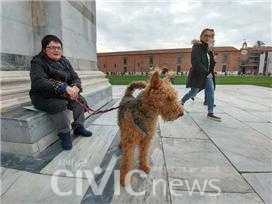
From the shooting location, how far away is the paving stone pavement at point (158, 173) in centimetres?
227

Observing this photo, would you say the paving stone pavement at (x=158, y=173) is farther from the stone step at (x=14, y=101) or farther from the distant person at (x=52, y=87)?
the stone step at (x=14, y=101)

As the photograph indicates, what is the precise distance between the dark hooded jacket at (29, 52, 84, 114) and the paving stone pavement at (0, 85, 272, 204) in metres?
0.75

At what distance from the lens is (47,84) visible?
311cm

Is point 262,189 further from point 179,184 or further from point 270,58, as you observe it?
point 270,58

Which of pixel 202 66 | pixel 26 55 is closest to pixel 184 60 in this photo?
pixel 202 66

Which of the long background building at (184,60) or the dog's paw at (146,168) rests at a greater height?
the long background building at (184,60)

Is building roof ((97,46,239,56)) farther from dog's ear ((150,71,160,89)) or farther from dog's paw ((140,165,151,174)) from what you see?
dog's ear ((150,71,160,89))

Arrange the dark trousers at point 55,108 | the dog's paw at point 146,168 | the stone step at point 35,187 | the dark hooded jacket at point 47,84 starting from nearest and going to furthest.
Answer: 1. the stone step at point 35,187
2. the dog's paw at point 146,168
3. the dark hooded jacket at point 47,84
4. the dark trousers at point 55,108

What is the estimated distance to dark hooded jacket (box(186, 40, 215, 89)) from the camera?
522 cm

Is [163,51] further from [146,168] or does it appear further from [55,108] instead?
[146,168]

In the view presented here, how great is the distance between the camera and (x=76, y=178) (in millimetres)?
2584

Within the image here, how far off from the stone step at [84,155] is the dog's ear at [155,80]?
1413mm

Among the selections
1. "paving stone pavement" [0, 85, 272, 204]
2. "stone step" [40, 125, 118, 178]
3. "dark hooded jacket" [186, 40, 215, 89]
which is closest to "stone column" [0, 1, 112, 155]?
"paving stone pavement" [0, 85, 272, 204]

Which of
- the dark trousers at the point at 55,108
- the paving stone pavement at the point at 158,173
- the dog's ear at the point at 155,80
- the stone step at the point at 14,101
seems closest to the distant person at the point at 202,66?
the paving stone pavement at the point at 158,173
